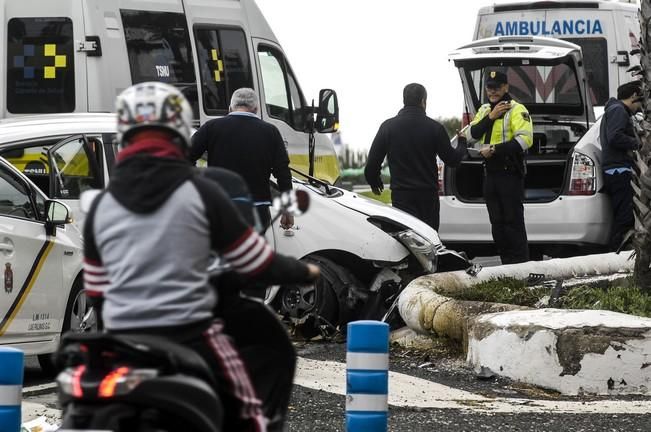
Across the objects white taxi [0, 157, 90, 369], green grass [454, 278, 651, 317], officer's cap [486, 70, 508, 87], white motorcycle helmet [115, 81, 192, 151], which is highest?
white motorcycle helmet [115, 81, 192, 151]

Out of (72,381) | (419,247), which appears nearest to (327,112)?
(419,247)

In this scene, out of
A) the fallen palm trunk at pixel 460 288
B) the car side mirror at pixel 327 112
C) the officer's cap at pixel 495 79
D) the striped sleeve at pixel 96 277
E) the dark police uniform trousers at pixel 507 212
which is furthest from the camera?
the car side mirror at pixel 327 112

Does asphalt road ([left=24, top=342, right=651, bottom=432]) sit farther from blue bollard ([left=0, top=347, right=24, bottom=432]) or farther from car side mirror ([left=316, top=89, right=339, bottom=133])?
car side mirror ([left=316, top=89, right=339, bottom=133])

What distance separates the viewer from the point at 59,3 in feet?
48.1

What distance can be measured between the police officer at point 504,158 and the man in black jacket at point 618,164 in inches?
37.0

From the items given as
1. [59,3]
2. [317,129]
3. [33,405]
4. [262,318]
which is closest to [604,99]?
[317,129]

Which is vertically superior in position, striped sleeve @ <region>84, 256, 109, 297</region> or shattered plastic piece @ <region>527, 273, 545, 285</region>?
striped sleeve @ <region>84, 256, 109, 297</region>

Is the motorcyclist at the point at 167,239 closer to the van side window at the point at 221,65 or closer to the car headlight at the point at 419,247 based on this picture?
the car headlight at the point at 419,247

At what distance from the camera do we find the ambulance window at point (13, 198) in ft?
32.6

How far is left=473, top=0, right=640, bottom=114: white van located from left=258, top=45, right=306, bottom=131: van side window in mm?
4351

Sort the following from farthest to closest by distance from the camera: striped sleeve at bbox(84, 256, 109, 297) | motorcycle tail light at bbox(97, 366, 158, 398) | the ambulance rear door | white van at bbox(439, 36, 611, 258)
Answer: the ambulance rear door < white van at bbox(439, 36, 611, 258) < striped sleeve at bbox(84, 256, 109, 297) < motorcycle tail light at bbox(97, 366, 158, 398)

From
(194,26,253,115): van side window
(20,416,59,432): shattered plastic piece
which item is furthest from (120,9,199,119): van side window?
(20,416,59,432): shattered plastic piece

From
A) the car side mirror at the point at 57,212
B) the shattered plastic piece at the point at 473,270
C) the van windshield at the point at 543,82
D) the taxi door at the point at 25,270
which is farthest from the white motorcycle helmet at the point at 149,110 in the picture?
the van windshield at the point at 543,82

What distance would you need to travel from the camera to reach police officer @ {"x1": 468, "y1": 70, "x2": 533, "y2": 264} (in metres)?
13.6
